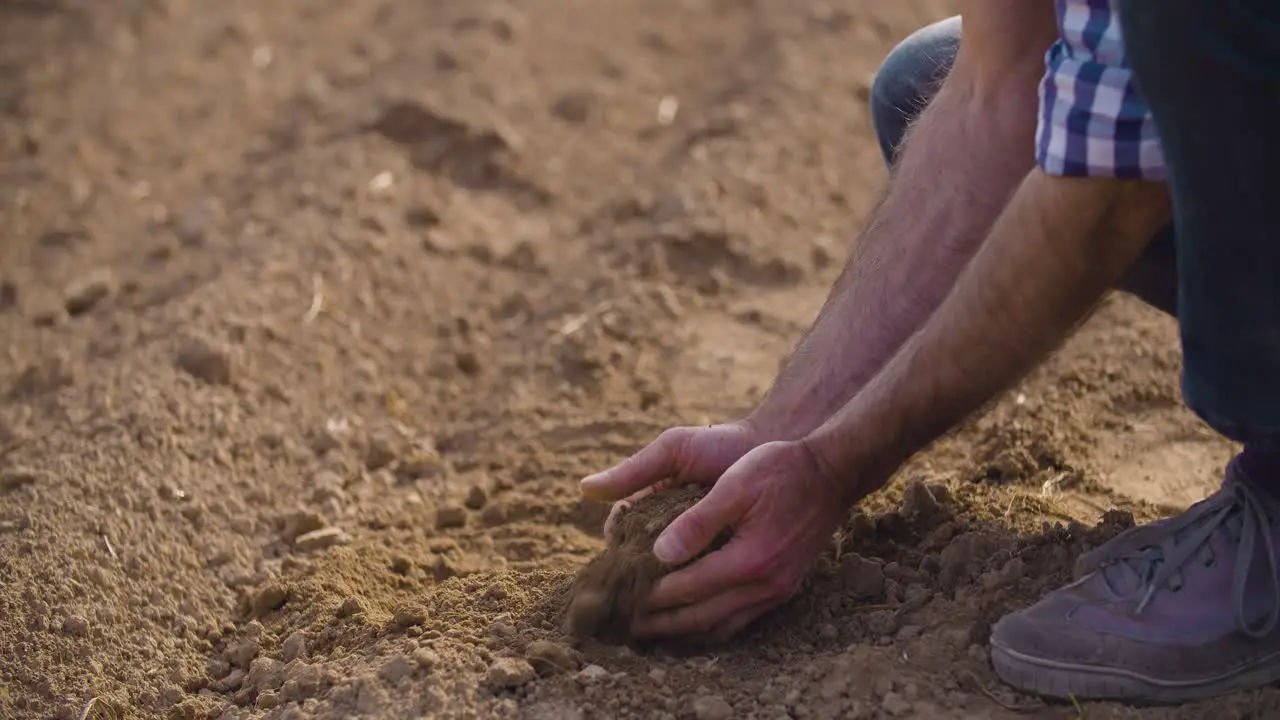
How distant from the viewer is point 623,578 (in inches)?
83.0

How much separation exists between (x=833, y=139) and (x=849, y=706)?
267 cm

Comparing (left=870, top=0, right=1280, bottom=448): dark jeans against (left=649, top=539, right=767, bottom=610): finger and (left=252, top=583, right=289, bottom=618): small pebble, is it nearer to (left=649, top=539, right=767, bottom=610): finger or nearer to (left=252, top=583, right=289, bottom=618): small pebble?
(left=649, top=539, right=767, bottom=610): finger

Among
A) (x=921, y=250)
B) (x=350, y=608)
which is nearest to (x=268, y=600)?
(x=350, y=608)

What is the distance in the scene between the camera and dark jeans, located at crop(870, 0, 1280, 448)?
1616 millimetres

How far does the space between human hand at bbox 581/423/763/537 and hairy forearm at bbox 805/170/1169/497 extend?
9.2 inches

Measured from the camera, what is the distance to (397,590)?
2545 mm

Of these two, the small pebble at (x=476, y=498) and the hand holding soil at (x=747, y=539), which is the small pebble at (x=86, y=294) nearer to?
the small pebble at (x=476, y=498)

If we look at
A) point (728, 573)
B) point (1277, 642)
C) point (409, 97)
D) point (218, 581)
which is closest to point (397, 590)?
point (218, 581)

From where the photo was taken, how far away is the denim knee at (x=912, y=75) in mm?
2691

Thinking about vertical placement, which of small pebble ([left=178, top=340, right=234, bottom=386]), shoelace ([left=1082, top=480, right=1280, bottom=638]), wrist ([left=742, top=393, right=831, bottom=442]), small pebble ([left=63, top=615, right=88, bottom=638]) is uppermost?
shoelace ([left=1082, top=480, right=1280, bottom=638])

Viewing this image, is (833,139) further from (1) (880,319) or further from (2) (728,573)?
(2) (728,573)

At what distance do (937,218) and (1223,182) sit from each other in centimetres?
77

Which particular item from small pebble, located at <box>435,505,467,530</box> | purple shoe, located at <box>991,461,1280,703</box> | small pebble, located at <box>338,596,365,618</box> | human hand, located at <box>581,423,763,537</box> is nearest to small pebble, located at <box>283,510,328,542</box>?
small pebble, located at <box>435,505,467,530</box>

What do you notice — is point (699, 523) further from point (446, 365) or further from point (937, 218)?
point (446, 365)
